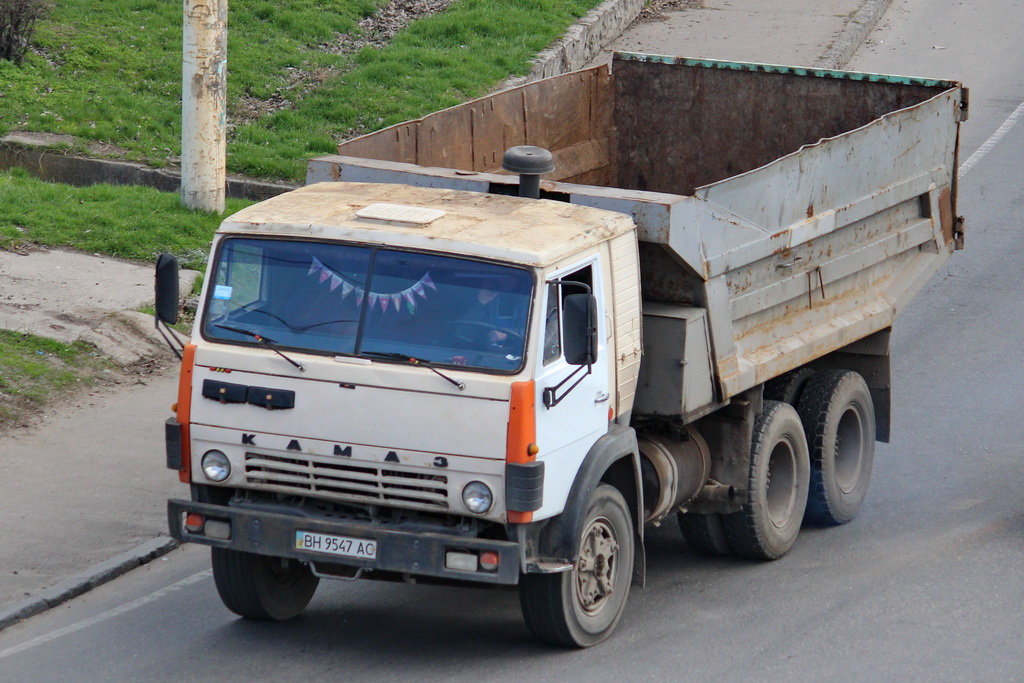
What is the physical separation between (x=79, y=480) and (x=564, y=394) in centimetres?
→ 401

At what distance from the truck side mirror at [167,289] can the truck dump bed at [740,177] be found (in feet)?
4.36

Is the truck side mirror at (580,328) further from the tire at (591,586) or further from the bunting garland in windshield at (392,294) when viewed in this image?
the tire at (591,586)

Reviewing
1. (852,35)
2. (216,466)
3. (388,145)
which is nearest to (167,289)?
(216,466)

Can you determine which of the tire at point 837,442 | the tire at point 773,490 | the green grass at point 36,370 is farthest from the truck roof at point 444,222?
the green grass at point 36,370

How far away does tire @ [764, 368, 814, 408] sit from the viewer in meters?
8.50

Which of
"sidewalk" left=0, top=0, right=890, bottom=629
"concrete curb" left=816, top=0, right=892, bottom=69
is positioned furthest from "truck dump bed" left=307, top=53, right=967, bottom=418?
"concrete curb" left=816, top=0, right=892, bottom=69

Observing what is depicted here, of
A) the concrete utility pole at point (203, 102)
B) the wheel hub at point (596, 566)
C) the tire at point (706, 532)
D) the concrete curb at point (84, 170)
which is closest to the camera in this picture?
the wheel hub at point (596, 566)

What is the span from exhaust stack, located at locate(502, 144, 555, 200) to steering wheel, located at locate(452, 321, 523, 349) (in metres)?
1.10

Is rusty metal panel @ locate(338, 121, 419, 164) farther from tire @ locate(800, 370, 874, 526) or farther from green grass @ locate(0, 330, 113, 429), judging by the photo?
green grass @ locate(0, 330, 113, 429)

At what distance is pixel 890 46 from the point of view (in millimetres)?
21688

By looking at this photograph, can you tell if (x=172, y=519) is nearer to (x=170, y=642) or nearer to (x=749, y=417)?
(x=170, y=642)

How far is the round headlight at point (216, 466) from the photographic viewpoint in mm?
6355

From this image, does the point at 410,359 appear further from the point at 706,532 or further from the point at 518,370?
the point at 706,532

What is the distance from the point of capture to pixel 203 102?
522 inches
